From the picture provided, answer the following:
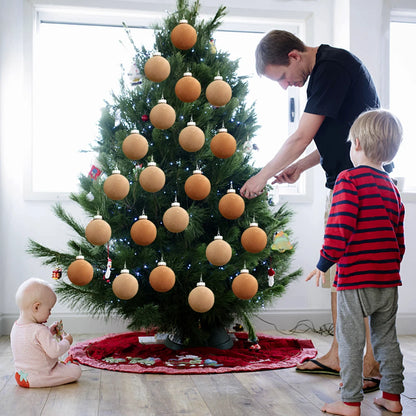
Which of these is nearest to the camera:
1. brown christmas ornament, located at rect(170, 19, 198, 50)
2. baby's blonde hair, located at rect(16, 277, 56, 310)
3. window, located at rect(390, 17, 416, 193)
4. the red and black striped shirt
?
the red and black striped shirt

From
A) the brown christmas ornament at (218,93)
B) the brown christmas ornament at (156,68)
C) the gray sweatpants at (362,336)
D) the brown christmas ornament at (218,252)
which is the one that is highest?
the brown christmas ornament at (156,68)

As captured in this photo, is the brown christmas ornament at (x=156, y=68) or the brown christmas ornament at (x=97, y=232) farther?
the brown christmas ornament at (x=156, y=68)

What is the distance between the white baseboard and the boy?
1564 mm

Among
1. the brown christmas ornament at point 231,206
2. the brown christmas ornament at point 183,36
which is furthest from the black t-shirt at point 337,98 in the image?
the brown christmas ornament at point 183,36

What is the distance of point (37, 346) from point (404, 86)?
9.21 feet

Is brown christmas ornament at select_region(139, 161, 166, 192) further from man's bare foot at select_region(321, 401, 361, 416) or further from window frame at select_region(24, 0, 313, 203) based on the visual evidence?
window frame at select_region(24, 0, 313, 203)

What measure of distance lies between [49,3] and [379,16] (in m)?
1.99

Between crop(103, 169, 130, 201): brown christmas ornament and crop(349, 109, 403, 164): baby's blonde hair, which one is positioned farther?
crop(103, 169, 130, 201): brown christmas ornament

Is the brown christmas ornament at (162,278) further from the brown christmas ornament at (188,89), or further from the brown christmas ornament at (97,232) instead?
the brown christmas ornament at (188,89)

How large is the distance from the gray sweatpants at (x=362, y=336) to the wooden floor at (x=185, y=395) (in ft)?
0.40

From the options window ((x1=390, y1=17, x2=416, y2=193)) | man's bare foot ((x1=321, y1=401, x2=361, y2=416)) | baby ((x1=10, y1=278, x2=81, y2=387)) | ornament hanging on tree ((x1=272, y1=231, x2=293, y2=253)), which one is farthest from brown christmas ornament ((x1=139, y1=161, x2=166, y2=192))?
window ((x1=390, y1=17, x2=416, y2=193))

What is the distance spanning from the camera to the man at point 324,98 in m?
1.93

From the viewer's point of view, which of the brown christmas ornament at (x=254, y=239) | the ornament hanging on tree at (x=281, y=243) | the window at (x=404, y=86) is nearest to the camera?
the brown christmas ornament at (x=254, y=239)

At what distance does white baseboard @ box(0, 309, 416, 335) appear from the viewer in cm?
321
